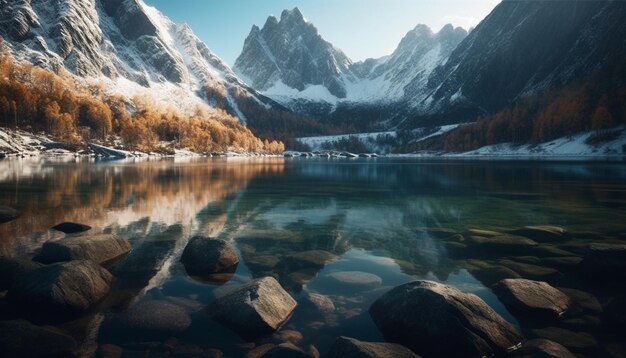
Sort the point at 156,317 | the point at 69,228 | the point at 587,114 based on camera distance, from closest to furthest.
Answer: the point at 156,317, the point at 69,228, the point at 587,114

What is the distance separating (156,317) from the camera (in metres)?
10.5

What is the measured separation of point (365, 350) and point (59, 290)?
860 centimetres

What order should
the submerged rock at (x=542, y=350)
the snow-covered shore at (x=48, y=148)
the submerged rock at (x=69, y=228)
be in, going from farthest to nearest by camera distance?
the snow-covered shore at (x=48, y=148) < the submerged rock at (x=69, y=228) < the submerged rock at (x=542, y=350)

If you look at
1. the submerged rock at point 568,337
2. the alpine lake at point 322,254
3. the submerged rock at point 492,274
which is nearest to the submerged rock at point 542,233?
the alpine lake at point 322,254

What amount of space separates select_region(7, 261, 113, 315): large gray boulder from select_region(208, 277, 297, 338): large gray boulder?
3.69 meters

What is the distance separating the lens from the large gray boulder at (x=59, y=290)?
10271 mm

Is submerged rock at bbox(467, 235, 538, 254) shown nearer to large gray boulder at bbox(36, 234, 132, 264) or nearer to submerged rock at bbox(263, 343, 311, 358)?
submerged rock at bbox(263, 343, 311, 358)

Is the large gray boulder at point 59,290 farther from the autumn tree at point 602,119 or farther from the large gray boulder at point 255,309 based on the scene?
the autumn tree at point 602,119

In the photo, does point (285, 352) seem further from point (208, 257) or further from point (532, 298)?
point (532, 298)

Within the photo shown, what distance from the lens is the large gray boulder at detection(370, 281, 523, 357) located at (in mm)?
8898

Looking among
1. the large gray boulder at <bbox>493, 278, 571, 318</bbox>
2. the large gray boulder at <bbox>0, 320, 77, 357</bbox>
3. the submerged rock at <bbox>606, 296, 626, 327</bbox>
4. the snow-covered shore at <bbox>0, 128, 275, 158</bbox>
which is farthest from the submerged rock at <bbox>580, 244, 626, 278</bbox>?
the snow-covered shore at <bbox>0, 128, 275, 158</bbox>

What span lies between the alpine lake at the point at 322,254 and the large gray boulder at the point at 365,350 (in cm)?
94

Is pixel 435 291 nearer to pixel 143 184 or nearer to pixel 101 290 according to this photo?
pixel 101 290

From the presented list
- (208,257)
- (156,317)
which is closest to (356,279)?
(208,257)
